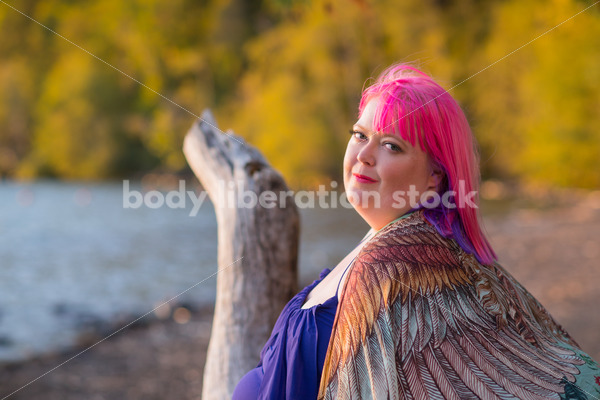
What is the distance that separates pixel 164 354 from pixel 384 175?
6009mm

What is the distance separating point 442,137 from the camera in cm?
175

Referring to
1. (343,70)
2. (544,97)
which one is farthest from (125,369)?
(343,70)

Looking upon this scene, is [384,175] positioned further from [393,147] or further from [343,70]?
[343,70]

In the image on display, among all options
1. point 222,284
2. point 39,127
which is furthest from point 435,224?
point 39,127

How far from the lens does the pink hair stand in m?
1.74

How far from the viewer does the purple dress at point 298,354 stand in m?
1.76

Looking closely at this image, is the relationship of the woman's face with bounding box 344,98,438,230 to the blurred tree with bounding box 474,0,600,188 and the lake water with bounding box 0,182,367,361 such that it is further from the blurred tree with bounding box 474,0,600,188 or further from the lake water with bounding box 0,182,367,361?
the blurred tree with bounding box 474,0,600,188

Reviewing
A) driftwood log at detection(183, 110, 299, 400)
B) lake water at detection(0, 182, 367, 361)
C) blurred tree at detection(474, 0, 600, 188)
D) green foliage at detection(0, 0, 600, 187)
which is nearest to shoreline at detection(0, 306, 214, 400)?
lake water at detection(0, 182, 367, 361)

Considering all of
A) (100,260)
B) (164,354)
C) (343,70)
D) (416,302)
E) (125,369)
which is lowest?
(125,369)

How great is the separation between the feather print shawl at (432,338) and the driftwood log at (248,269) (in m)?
1.21

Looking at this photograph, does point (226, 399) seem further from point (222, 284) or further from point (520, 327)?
point (520, 327)

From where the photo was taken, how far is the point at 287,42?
94.7 feet

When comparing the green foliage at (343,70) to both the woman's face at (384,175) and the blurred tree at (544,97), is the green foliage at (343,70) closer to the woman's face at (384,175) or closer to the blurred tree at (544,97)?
the blurred tree at (544,97)

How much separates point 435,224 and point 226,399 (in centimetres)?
151
